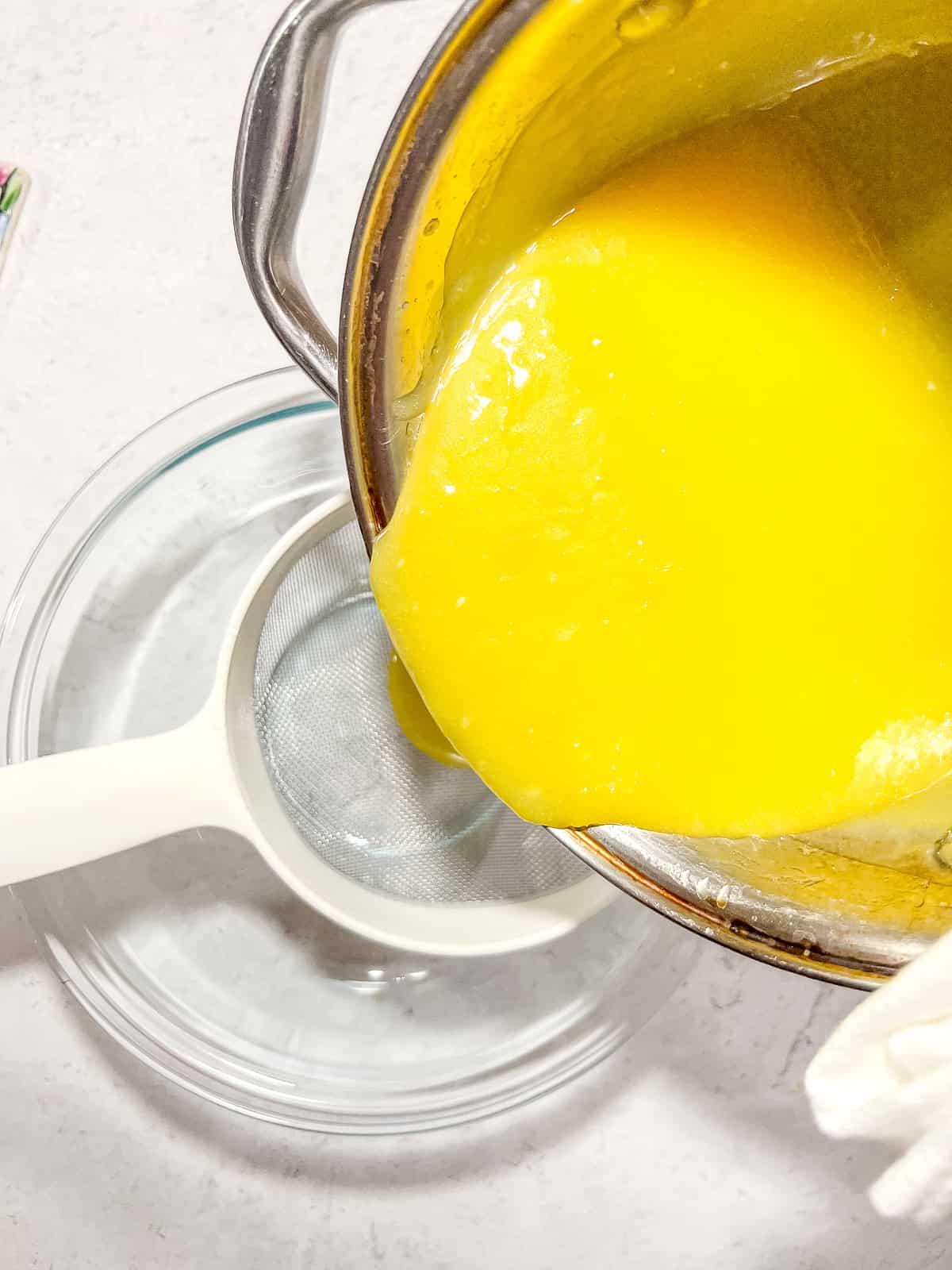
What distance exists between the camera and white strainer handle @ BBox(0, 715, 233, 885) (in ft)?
1.91

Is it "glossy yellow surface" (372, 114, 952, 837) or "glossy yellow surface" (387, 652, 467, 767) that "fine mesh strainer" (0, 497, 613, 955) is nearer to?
"glossy yellow surface" (387, 652, 467, 767)

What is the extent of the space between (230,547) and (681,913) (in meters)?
0.41

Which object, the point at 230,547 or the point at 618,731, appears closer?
the point at 618,731

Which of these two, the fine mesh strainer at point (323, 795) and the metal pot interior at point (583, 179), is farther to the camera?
the fine mesh strainer at point (323, 795)

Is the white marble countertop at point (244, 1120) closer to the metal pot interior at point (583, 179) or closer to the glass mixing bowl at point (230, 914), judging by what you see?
the glass mixing bowl at point (230, 914)

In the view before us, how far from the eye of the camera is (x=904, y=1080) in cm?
38

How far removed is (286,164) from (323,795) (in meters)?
0.43

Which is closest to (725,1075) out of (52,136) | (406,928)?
(406,928)

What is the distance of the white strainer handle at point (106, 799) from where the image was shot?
58 centimetres

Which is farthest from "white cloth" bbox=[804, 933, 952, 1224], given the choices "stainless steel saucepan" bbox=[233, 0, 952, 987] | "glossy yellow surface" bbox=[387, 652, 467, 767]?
"glossy yellow surface" bbox=[387, 652, 467, 767]

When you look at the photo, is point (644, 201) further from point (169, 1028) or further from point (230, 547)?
point (169, 1028)

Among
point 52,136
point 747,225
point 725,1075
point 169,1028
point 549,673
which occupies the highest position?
point 52,136

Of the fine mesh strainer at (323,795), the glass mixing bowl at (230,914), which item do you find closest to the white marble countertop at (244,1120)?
the glass mixing bowl at (230,914)

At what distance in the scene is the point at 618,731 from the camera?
18.1 inches
